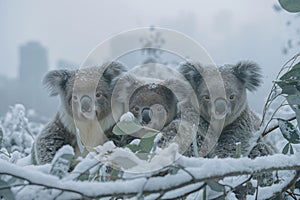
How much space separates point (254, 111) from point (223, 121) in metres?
0.35

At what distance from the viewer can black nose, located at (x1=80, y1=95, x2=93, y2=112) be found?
150 centimetres

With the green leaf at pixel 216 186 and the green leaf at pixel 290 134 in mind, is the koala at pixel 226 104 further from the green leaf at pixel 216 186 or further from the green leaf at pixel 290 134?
the green leaf at pixel 216 186

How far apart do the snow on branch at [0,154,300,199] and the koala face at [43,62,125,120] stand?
41.0 inches

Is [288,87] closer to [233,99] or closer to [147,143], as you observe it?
[147,143]

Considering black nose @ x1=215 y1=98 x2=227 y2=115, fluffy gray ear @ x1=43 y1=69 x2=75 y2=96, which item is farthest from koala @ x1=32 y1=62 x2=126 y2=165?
black nose @ x1=215 y1=98 x2=227 y2=115

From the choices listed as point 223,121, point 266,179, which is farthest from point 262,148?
point 266,179

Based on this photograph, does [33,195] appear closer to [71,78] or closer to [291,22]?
[71,78]

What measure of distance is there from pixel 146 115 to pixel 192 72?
1.06 feet

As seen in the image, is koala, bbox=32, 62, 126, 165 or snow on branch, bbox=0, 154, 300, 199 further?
koala, bbox=32, 62, 126, 165

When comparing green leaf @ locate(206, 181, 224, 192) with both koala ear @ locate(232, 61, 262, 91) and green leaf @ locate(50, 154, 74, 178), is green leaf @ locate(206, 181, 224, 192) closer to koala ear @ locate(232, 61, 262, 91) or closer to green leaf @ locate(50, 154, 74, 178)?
green leaf @ locate(50, 154, 74, 178)

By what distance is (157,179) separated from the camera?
438mm

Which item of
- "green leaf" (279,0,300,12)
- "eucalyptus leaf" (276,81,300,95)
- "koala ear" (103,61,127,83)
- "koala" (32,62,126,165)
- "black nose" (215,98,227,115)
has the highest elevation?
"green leaf" (279,0,300,12)

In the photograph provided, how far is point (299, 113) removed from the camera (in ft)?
2.04

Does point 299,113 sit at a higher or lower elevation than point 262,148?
higher
